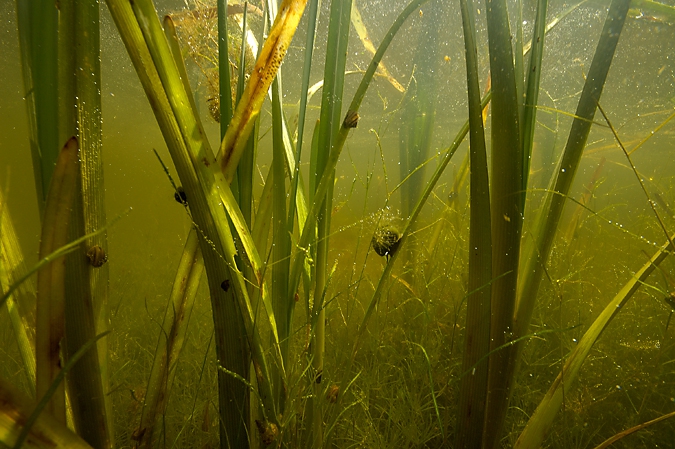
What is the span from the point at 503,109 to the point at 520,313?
0.62 m

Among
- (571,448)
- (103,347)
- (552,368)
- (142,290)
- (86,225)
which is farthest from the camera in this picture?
(142,290)

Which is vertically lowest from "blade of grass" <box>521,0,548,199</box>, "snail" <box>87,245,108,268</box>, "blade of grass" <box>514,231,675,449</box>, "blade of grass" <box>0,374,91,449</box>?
"blade of grass" <box>514,231,675,449</box>

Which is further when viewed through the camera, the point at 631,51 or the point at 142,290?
the point at 631,51

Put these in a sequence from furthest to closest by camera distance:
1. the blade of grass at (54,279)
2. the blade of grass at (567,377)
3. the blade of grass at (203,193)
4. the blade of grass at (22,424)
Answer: the blade of grass at (567,377), the blade of grass at (203,193), the blade of grass at (54,279), the blade of grass at (22,424)

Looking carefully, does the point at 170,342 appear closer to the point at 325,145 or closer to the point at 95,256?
the point at 95,256

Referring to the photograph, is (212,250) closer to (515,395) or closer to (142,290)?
(515,395)

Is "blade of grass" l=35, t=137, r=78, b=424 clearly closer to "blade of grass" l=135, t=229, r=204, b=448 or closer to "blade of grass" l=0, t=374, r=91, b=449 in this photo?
"blade of grass" l=0, t=374, r=91, b=449

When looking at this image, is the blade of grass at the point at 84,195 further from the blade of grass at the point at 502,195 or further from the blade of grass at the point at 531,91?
the blade of grass at the point at 531,91

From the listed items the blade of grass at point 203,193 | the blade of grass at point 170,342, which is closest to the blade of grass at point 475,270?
the blade of grass at point 203,193

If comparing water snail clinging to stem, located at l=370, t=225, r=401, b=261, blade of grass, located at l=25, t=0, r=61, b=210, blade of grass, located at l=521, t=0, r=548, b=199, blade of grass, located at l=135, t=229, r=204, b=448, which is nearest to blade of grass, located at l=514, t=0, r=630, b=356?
blade of grass, located at l=521, t=0, r=548, b=199

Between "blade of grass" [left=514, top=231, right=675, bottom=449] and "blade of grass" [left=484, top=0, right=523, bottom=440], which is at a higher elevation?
"blade of grass" [left=484, top=0, right=523, bottom=440]

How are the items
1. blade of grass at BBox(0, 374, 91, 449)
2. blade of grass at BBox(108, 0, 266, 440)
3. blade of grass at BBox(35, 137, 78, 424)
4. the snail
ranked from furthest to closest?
1. the snail
2. blade of grass at BBox(108, 0, 266, 440)
3. blade of grass at BBox(35, 137, 78, 424)
4. blade of grass at BBox(0, 374, 91, 449)

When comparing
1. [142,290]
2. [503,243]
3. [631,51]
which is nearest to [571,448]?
[503,243]

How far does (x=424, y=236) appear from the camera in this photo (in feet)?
13.1
